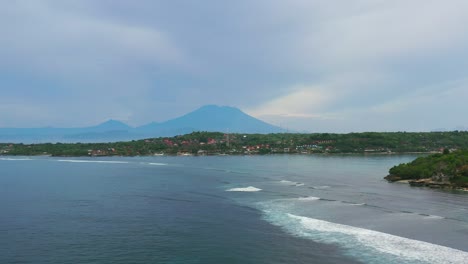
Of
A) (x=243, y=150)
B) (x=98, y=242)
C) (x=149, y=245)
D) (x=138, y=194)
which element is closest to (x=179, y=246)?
(x=149, y=245)

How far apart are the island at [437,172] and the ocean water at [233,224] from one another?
4.17m

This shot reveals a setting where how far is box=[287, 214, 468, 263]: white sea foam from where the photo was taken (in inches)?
1063

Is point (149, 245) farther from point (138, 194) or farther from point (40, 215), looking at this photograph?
point (138, 194)

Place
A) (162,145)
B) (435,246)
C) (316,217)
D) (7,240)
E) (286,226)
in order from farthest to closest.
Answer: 1. (162,145)
2. (316,217)
3. (286,226)
4. (7,240)
5. (435,246)

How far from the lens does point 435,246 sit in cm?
2958

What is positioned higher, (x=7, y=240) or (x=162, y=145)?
(x=162, y=145)

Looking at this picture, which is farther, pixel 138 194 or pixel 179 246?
pixel 138 194

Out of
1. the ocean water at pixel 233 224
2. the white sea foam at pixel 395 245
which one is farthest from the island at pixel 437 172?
the white sea foam at pixel 395 245

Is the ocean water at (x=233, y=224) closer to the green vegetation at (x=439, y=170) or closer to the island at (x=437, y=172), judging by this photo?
the island at (x=437, y=172)

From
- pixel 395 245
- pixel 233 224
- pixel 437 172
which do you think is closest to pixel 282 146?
pixel 437 172

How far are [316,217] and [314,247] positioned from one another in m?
10.2

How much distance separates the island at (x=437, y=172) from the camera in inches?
2343

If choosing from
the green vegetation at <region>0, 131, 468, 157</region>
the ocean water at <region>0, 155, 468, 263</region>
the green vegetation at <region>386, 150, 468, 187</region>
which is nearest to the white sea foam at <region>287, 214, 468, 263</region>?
the ocean water at <region>0, 155, 468, 263</region>

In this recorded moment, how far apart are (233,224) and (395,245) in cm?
1330
